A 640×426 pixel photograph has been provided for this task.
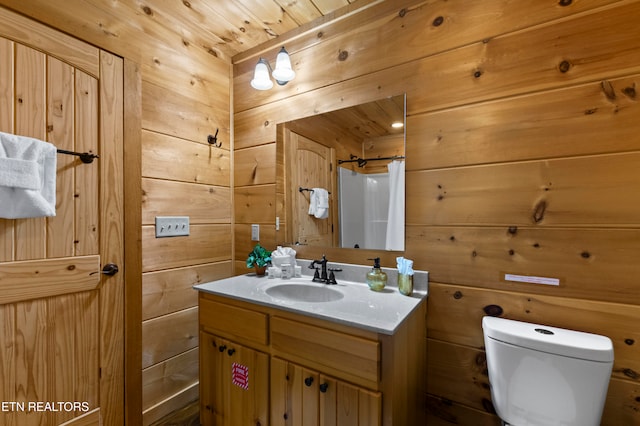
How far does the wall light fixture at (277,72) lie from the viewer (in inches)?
62.2

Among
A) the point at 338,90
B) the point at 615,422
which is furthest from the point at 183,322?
the point at 615,422

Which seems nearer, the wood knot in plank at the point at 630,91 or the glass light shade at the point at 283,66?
the wood knot in plank at the point at 630,91

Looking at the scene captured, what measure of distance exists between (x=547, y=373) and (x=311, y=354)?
0.81 m

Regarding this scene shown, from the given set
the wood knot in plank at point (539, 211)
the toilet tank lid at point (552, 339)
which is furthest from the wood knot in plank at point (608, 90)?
the toilet tank lid at point (552, 339)

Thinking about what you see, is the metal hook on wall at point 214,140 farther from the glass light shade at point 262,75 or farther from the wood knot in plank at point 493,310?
the wood knot in plank at point 493,310

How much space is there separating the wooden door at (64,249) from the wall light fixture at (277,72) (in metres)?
0.69

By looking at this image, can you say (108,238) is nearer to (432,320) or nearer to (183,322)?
(183,322)

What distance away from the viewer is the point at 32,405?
1156 millimetres

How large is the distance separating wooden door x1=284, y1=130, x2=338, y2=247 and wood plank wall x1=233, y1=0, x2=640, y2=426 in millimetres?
245

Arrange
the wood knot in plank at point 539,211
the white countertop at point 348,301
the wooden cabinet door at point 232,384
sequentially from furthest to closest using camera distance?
the wooden cabinet door at point 232,384 → the wood knot in plank at point 539,211 → the white countertop at point 348,301

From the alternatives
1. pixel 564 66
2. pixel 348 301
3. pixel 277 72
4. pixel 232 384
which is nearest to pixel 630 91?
pixel 564 66

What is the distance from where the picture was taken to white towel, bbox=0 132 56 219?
102 cm

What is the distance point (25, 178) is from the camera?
104cm

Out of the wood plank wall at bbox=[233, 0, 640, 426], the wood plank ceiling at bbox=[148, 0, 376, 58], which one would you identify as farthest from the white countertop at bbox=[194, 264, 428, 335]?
the wood plank ceiling at bbox=[148, 0, 376, 58]
